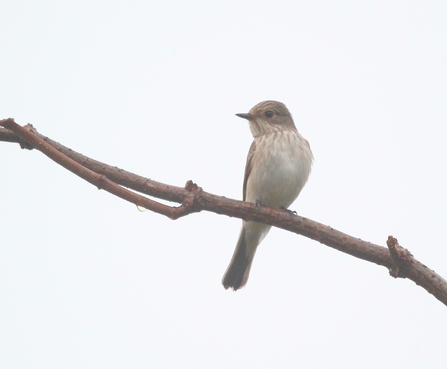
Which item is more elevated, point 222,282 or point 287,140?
point 287,140

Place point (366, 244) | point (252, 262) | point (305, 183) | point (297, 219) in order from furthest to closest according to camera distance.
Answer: point (252, 262) < point (305, 183) < point (297, 219) < point (366, 244)

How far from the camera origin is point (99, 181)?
3678mm

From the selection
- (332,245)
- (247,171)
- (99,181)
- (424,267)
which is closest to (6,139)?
(99,181)

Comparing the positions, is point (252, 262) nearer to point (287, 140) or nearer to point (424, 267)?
point (287, 140)

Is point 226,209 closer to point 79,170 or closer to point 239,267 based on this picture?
point 79,170

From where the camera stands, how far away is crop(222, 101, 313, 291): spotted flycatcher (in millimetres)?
7488

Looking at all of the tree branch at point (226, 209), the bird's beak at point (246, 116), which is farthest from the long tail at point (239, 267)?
the tree branch at point (226, 209)

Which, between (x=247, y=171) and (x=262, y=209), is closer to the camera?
(x=262, y=209)

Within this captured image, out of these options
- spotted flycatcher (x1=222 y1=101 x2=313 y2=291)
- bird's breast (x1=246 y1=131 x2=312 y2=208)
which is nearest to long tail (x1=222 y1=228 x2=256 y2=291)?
spotted flycatcher (x1=222 y1=101 x2=313 y2=291)

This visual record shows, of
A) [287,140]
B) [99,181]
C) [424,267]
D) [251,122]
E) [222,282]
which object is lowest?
[99,181]

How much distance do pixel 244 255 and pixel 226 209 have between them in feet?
12.5

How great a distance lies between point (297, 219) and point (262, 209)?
12.1 inches

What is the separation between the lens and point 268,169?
7500 millimetres

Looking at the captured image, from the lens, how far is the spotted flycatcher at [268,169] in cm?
749
